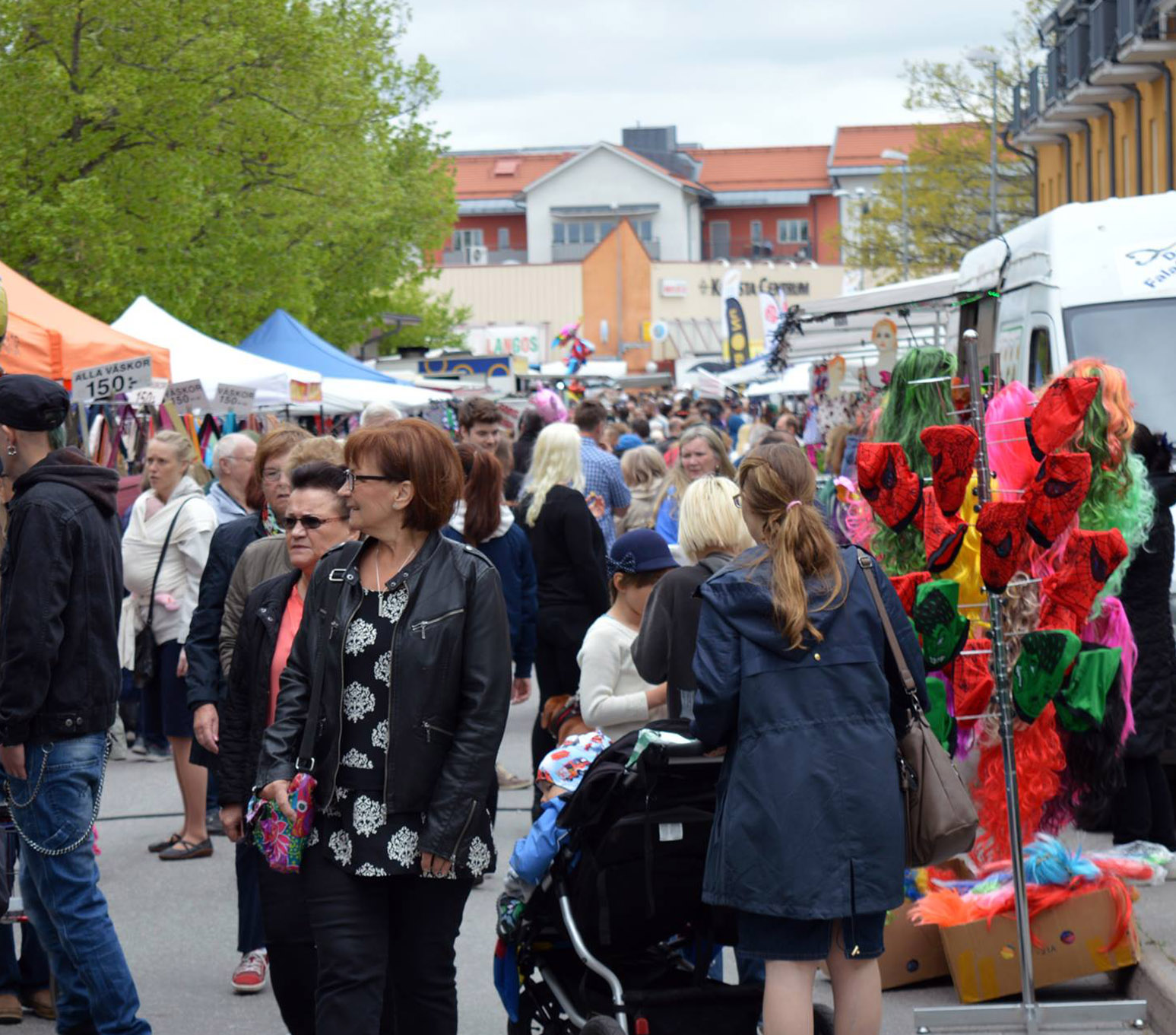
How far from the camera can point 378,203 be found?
3291 centimetres

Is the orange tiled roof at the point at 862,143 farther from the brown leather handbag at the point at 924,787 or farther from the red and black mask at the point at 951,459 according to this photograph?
the brown leather handbag at the point at 924,787

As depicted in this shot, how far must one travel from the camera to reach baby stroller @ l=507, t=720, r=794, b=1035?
4578 mm

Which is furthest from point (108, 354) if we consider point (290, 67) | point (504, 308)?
point (504, 308)

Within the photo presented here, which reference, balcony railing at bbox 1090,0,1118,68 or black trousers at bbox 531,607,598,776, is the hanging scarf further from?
balcony railing at bbox 1090,0,1118,68

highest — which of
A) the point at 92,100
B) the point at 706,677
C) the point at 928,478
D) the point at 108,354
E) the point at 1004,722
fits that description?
the point at 92,100

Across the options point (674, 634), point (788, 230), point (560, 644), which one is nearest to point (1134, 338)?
point (560, 644)

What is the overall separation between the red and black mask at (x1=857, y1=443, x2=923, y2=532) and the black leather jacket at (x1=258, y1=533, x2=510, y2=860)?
1.64m

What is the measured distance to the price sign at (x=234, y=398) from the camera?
1556cm

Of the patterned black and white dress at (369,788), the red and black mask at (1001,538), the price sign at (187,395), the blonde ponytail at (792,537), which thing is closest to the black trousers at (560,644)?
the red and black mask at (1001,538)

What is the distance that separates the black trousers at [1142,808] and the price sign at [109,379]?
23.1 ft

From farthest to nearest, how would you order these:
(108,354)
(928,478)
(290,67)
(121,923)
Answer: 1. (290,67)
2. (108,354)
3. (121,923)
4. (928,478)

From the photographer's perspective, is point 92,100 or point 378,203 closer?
point 92,100

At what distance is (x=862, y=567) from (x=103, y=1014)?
8.71 feet

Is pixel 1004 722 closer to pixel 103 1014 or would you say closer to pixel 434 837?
pixel 434 837
